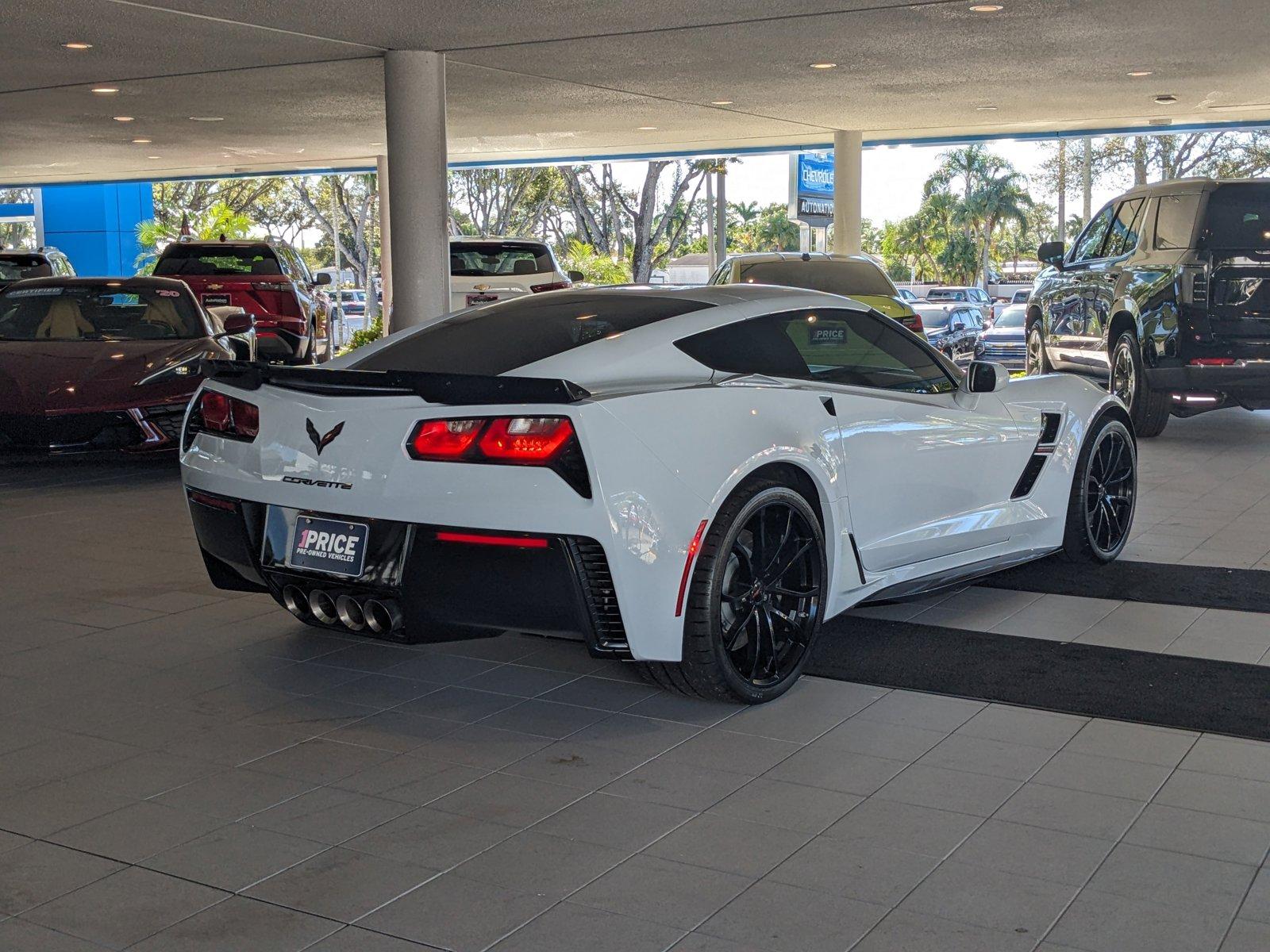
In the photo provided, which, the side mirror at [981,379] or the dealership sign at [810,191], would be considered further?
the dealership sign at [810,191]

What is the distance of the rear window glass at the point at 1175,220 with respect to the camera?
456 inches

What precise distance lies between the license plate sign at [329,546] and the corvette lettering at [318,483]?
0.37 ft

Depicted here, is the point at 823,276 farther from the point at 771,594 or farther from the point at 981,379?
the point at 771,594

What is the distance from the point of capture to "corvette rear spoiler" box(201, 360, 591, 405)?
427 centimetres

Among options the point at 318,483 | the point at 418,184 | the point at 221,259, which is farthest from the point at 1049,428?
the point at 221,259

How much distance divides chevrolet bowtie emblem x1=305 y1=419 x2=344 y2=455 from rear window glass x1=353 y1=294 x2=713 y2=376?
658mm

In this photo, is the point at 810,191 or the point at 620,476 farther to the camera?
the point at 810,191

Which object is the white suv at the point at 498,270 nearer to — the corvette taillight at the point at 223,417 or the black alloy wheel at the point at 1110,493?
the black alloy wheel at the point at 1110,493

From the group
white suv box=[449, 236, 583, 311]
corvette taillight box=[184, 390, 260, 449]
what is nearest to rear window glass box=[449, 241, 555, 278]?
white suv box=[449, 236, 583, 311]

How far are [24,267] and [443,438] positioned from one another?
1590 centimetres

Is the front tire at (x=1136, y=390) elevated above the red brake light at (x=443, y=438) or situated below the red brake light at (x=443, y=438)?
below

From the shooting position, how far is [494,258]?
19.5 meters

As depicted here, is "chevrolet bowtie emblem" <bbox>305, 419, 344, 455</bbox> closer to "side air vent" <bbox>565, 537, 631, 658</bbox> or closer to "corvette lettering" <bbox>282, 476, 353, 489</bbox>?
"corvette lettering" <bbox>282, 476, 353, 489</bbox>

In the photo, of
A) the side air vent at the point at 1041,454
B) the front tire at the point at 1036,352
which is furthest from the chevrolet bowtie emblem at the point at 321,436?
the front tire at the point at 1036,352
